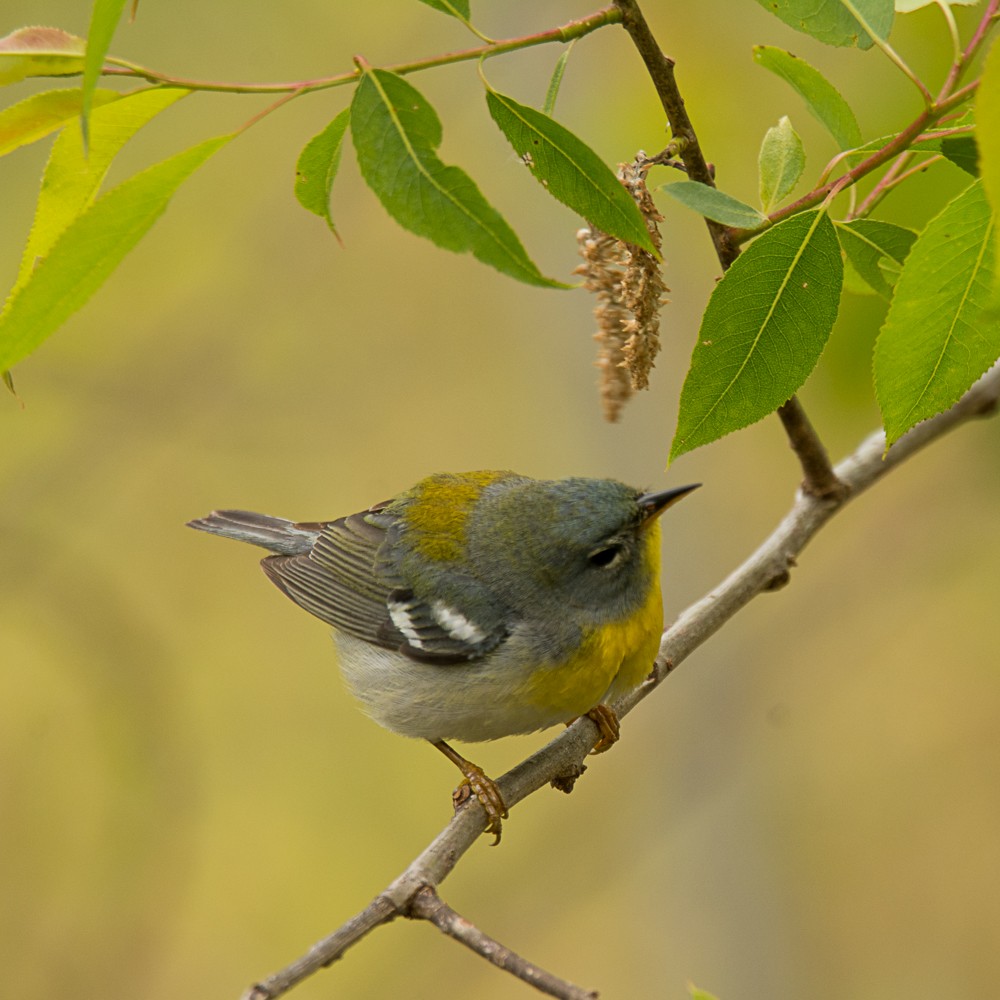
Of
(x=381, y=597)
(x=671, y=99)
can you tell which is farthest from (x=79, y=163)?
(x=381, y=597)

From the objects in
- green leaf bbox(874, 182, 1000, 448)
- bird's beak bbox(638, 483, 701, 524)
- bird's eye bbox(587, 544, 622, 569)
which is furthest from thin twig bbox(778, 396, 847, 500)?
A: green leaf bbox(874, 182, 1000, 448)

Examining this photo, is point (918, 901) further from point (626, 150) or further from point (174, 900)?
point (626, 150)

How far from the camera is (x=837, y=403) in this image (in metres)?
3.22

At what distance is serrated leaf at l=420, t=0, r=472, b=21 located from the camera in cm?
173

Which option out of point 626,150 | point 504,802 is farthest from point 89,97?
point 626,150

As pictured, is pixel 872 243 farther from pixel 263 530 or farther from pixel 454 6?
pixel 263 530

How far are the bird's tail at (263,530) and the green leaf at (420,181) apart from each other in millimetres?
2416

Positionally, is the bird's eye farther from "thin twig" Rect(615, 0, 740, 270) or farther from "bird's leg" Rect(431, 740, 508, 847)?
"thin twig" Rect(615, 0, 740, 270)

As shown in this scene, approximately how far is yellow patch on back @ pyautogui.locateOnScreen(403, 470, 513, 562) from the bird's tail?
53cm

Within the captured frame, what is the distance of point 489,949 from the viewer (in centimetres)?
167

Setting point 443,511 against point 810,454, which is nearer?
point 810,454

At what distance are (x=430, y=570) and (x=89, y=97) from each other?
2137mm

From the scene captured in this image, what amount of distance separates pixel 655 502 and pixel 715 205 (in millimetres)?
1242

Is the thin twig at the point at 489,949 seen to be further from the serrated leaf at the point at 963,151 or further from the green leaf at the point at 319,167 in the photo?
the serrated leaf at the point at 963,151
